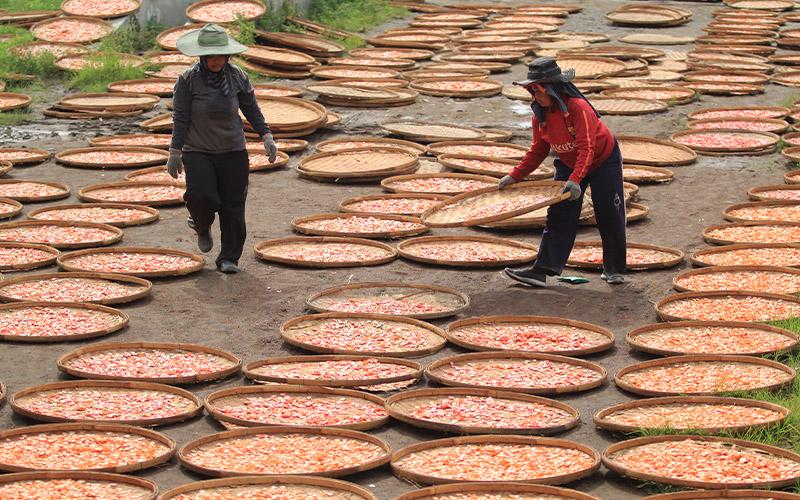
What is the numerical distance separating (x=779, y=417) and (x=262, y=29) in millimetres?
11965

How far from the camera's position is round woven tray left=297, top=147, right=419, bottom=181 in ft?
35.3

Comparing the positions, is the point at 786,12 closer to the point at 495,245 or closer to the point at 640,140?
the point at 640,140

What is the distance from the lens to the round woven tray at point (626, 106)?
1317cm

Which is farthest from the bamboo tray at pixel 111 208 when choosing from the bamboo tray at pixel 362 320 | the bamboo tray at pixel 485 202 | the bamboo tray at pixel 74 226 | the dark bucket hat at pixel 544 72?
the dark bucket hat at pixel 544 72

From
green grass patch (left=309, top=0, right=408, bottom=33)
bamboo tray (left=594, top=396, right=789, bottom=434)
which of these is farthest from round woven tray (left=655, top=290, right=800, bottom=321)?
green grass patch (left=309, top=0, right=408, bottom=33)

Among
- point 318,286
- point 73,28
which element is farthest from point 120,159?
point 73,28

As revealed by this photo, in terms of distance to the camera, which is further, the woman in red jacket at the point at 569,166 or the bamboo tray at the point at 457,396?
the woman in red jacket at the point at 569,166

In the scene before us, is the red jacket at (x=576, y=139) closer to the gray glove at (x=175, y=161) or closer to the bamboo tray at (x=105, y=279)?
the gray glove at (x=175, y=161)

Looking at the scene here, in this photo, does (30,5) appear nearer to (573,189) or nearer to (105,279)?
(105,279)

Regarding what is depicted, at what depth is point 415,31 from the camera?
58.5 feet

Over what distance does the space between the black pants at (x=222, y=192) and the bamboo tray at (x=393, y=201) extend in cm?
132

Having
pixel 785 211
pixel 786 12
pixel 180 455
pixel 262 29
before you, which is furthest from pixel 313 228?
pixel 786 12

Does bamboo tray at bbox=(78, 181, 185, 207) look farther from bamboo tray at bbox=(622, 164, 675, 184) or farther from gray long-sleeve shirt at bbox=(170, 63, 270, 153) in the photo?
bamboo tray at bbox=(622, 164, 675, 184)

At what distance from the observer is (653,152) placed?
11.5m
